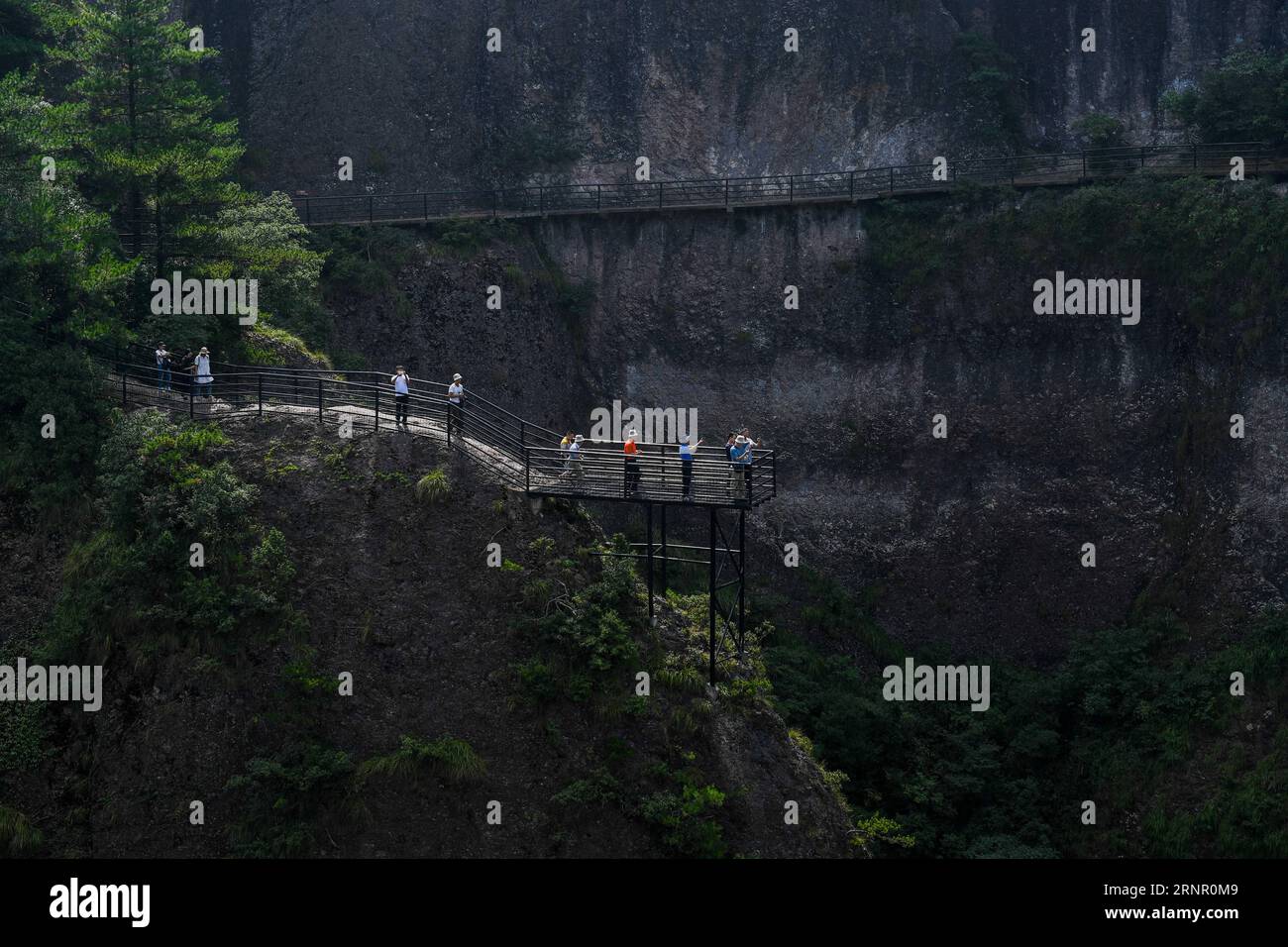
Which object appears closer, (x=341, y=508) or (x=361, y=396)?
(x=341, y=508)

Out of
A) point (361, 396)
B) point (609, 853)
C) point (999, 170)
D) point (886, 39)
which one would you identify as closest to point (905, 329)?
point (999, 170)

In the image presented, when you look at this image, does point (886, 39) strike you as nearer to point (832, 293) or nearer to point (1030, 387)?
point (832, 293)

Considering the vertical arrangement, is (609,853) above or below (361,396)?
below

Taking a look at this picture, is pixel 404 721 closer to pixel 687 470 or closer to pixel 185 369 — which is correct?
pixel 687 470

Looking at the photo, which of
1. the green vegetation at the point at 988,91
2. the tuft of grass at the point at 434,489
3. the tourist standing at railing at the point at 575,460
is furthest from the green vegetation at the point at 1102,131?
the tuft of grass at the point at 434,489

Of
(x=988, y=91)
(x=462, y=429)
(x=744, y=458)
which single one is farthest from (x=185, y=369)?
(x=988, y=91)

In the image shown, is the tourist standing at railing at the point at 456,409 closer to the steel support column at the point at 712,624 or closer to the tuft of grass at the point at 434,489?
the tuft of grass at the point at 434,489

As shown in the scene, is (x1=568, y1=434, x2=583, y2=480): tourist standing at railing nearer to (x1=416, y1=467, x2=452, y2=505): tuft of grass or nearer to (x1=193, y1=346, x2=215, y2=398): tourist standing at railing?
(x1=416, y1=467, x2=452, y2=505): tuft of grass
